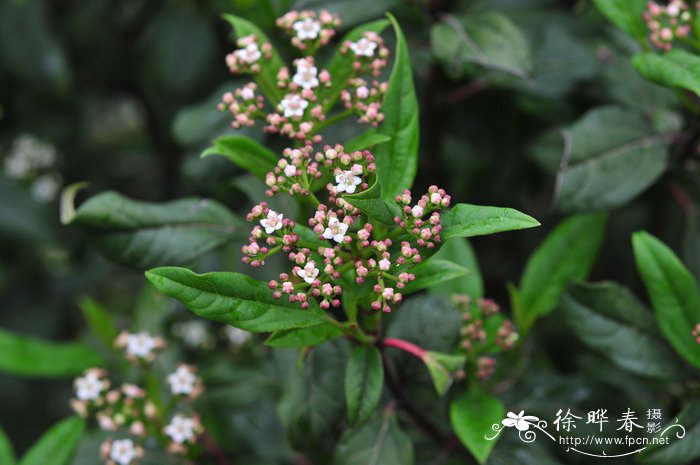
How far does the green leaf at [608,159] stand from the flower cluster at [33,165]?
8.12ft

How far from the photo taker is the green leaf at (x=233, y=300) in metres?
1.40

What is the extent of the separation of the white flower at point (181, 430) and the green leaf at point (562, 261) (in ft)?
3.38

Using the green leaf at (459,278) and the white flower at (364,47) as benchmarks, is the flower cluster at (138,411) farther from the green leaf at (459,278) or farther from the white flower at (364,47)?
the white flower at (364,47)

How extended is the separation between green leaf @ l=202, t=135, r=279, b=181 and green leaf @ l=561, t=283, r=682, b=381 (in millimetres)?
918

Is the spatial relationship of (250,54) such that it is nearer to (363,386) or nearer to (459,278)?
(363,386)

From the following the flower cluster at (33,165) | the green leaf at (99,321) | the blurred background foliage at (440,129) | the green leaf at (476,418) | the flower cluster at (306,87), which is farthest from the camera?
the flower cluster at (33,165)

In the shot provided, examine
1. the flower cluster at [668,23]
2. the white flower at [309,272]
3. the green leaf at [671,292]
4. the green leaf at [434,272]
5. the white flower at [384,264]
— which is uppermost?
the flower cluster at [668,23]

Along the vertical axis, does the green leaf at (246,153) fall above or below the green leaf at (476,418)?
above

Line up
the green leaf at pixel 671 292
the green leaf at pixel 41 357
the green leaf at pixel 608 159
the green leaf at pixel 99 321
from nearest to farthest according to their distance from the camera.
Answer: the green leaf at pixel 671 292 < the green leaf at pixel 608 159 < the green leaf at pixel 41 357 < the green leaf at pixel 99 321

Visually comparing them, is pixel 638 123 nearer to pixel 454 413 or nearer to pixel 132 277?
pixel 454 413

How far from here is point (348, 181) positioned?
4.77ft

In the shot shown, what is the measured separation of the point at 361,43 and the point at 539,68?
95 centimetres

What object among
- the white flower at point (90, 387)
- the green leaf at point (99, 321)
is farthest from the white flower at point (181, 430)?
the green leaf at point (99, 321)

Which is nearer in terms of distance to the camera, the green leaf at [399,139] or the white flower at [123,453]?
the green leaf at [399,139]
